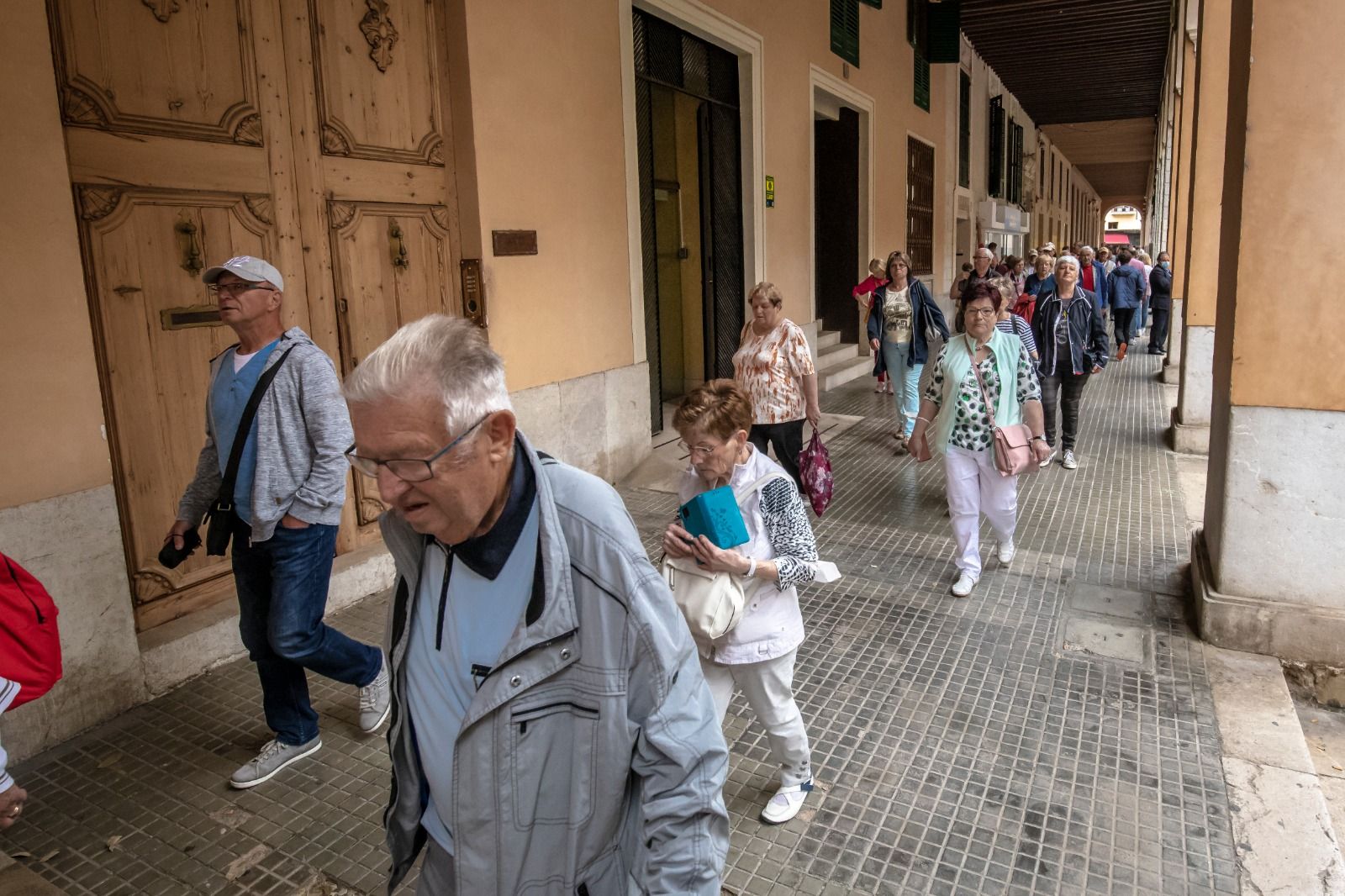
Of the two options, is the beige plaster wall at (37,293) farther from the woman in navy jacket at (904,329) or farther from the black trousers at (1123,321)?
the black trousers at (1123,321)

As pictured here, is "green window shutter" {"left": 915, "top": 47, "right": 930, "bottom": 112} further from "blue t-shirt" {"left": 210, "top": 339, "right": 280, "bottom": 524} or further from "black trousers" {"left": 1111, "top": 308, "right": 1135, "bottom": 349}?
"blue t-shirt" {"left": 210, "top": 339, "right": 280, "bottom": 524}

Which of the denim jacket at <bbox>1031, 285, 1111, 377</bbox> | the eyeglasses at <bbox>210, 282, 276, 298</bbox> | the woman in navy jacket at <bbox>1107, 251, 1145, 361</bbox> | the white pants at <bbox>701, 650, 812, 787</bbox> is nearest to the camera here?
the white pants at <bbox>701, 650, 812, 787</bbox>

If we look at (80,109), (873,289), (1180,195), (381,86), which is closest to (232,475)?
(80,109)

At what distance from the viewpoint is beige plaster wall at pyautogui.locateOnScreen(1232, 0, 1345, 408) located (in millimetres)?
3906

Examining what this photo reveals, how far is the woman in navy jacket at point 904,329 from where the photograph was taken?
8477 mm

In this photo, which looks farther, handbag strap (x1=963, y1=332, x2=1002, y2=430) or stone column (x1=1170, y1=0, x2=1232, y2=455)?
stone column (x1=1170, y1=0, x2=1232, y2=455)

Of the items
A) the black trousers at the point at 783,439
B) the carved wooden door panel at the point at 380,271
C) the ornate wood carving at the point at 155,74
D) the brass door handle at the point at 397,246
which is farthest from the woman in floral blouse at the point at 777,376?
the ornate wood carving at the point at 155,74

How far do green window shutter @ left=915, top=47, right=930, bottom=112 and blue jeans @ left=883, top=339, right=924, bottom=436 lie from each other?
9.10 m

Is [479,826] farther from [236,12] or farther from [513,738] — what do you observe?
[236,12]

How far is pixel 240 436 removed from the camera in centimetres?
307

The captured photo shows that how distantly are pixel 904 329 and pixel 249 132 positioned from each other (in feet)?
19.2

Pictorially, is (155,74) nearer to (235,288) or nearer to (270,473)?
(235,288)

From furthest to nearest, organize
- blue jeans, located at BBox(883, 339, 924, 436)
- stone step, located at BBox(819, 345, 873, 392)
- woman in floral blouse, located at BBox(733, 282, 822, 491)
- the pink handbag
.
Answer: stone step, located at BBox(819, 345, 873, 392)
blue jeans, located at BBox(883, 339, 924, 436)
woman in floral blouse, located at BBox(733, 282, 822, 491)
the pink handbag

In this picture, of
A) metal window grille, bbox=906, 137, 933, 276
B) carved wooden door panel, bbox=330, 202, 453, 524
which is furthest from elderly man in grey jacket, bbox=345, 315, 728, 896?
metal window grille, bbox=906, 137, 933, 276
